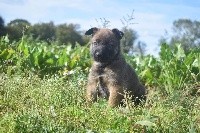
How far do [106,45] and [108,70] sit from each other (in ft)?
1.14

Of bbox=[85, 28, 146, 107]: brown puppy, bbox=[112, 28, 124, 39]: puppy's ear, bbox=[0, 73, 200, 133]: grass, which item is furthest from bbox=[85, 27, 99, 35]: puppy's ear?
bbox=[0, 73, 200, 133]: grass

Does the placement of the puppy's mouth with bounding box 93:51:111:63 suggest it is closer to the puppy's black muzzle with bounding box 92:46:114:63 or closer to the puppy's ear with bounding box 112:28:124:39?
the puppy's black muzzle with bounding box 92:46:114:63

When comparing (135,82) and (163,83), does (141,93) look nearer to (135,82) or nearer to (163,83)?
(135,82)

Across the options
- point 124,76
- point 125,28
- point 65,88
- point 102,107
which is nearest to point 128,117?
point 102,107

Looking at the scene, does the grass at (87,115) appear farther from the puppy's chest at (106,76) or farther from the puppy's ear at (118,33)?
the puppy's ear at (118,33)

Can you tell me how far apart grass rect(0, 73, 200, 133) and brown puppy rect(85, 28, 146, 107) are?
98 centimetres

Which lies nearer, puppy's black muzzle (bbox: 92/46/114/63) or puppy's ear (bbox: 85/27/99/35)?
puppy's black muzzle (bbox: 92/46/114/63)

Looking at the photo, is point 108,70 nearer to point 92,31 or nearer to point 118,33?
point 118,33

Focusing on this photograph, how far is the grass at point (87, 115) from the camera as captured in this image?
185 inches

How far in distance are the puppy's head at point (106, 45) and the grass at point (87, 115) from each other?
3.67 feet

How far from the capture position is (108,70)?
727cm

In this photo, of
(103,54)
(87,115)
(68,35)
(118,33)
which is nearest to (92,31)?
(118,33)

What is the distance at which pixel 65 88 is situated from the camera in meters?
6.60

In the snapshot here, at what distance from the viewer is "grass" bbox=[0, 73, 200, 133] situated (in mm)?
4691
